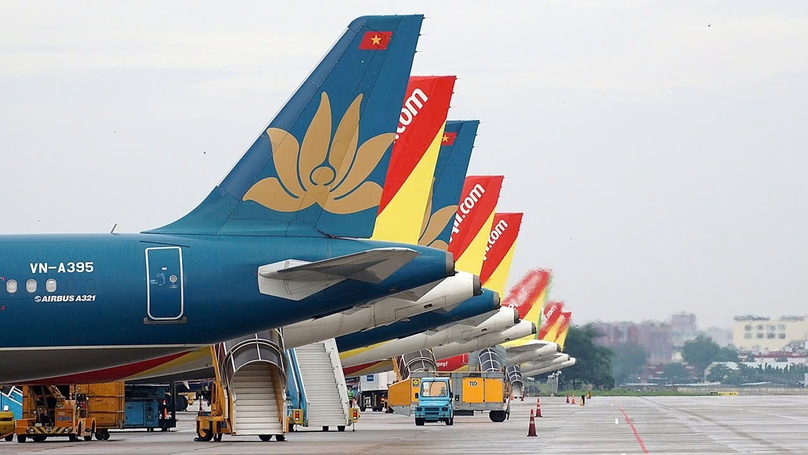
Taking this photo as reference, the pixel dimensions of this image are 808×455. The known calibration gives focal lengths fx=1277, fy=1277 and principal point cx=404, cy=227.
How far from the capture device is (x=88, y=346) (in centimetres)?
2336

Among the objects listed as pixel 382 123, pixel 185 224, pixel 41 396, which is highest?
pixel 382 123

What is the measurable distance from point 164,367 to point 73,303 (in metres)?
10.8

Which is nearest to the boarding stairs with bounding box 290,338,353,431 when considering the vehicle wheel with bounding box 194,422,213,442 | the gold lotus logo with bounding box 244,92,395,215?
the vehicle wheel with bounding box 194,422,213,442

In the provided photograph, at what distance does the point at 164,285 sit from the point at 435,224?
58.8 feet

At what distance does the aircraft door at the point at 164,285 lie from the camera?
76.9 ft

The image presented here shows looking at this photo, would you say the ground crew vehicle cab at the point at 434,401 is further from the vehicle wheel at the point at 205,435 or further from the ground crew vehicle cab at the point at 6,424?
the ground crew vehicle cab at the point at 6,424

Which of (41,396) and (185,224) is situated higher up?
(185,224)

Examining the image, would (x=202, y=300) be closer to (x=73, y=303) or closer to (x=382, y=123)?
(x=73, y=303)

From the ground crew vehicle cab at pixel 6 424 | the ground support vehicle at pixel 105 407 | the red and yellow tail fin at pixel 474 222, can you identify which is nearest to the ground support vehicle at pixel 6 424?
the ground crew vehicle cab at pixel 6 424

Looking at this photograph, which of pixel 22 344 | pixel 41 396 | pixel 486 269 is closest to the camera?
pixel 22 344

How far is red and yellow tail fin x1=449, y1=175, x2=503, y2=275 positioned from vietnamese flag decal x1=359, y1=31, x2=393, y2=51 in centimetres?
2052

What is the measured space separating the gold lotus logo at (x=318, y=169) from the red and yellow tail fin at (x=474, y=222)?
20.6 metres

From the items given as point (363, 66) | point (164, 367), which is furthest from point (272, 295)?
point (164, 367)

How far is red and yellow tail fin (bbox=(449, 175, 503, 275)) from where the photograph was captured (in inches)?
1870
